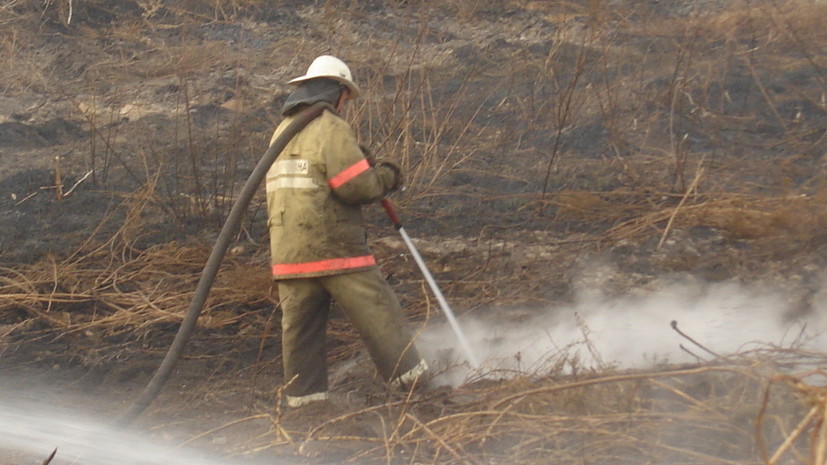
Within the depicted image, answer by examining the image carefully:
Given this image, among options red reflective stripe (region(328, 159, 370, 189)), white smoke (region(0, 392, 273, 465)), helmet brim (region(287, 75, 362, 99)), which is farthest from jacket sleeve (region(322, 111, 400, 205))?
white smoke (region(0, 392, 273, 465))

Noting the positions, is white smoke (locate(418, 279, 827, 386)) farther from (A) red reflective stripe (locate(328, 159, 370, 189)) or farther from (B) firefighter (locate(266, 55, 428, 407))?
(A) red reflective stripe (locate(328, 159, 370, 189))

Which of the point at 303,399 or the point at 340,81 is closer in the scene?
the point at 340,81

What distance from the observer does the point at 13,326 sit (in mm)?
6375

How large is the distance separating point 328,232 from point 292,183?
0.31 metres

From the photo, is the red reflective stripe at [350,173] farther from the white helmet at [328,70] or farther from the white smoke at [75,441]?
the white smoke at [75,441]

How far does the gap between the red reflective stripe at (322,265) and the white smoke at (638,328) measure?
915 millimetres

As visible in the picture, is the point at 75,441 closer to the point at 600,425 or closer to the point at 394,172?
the point at 394,172

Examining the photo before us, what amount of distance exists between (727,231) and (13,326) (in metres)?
5.03

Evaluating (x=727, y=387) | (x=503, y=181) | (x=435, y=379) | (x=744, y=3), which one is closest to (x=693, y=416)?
(x=727, y=387)

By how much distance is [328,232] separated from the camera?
15.8ft

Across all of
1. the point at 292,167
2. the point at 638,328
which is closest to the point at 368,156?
the point at 292,167

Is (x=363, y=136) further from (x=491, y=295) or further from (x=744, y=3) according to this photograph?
(x=744, y=3)

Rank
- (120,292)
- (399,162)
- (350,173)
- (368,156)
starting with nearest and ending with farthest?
(350,173) < (368,156) < (120,292) < (399,162)

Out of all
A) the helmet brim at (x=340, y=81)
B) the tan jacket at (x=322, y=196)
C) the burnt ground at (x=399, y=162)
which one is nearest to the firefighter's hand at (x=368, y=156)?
the tan jacket at (x=322, y=196)
